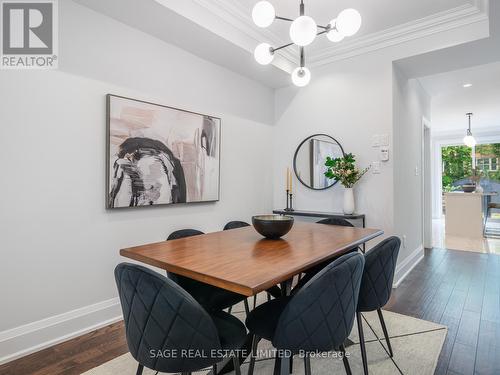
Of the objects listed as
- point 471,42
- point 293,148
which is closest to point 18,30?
point 293,148

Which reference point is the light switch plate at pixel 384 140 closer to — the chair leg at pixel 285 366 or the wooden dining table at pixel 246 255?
the wooden dining table at pixel 246 255

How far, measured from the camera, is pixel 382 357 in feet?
6.29

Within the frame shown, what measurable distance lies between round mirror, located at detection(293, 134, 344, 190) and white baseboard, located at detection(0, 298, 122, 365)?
8.32ft

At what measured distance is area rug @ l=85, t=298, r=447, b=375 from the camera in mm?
1779

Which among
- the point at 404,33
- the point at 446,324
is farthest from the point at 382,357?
the point at 404,33

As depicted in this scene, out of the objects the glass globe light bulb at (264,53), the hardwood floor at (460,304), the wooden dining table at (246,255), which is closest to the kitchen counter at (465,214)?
the hardwood floor at (460,304)

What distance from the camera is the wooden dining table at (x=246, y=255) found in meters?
1.14

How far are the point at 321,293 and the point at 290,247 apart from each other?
18.3 inches

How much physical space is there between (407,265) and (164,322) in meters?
3.47

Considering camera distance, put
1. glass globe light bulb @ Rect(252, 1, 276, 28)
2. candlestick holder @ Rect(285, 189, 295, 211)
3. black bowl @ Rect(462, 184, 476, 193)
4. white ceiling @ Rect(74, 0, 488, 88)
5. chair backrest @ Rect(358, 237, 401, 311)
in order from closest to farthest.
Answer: chair backrest @ Rect(358, 237, 401, 311) → glass globe light bulb @ Rect(252, 1, 276, 28) → white ceiling @ Rect(74, 0, 488, 88) → candlestick holder @ Rect(285, 189, 295, 211) → black bowl @ Rect(462, 184, 476, 193)

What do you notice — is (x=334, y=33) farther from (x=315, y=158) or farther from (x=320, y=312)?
(x=315, y=158)

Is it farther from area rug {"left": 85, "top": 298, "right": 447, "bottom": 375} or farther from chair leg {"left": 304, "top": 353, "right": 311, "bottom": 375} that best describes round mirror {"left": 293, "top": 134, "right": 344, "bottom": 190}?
chair leg {"left": 304, "top": 353, "right": 311, "bottom": 375}

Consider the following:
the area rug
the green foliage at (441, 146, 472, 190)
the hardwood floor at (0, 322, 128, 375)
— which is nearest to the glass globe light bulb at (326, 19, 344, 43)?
the area rug

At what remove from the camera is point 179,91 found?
9.53 feet
